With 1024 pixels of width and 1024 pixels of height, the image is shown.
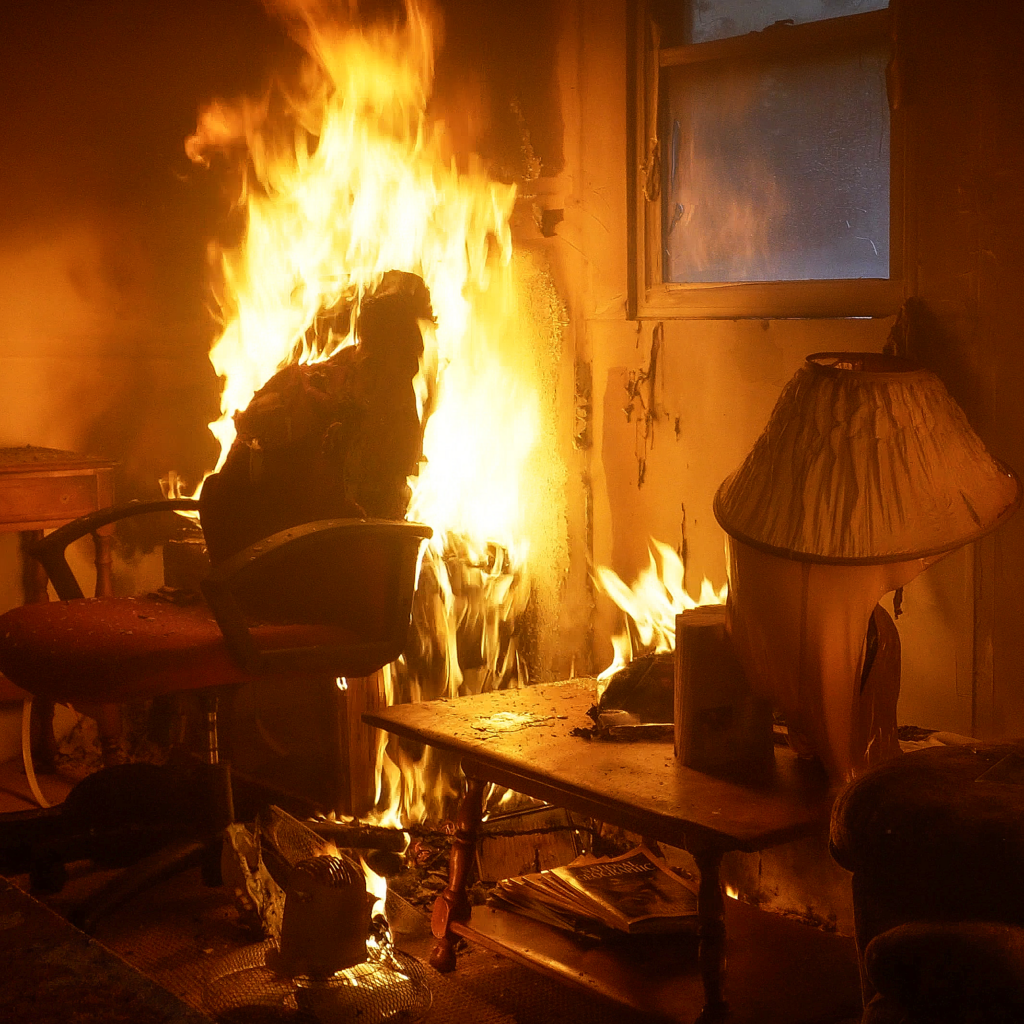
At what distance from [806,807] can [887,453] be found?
0.58 metres

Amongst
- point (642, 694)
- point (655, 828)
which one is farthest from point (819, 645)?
point (642, 694)

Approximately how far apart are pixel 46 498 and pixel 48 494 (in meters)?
0.01

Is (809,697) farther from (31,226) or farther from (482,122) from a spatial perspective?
(31,226)

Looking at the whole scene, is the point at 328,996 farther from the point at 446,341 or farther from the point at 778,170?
the point at 778,170

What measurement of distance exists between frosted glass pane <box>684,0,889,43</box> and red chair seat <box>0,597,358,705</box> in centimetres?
155

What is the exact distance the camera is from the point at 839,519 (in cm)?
191

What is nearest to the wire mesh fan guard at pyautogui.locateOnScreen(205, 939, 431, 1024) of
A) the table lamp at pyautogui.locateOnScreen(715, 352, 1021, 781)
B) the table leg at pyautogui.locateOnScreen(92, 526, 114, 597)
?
the table lamp at pyautogui.locateOnScreen(715, 352, 1021, 781)

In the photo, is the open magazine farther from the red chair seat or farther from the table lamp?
the red chair seat

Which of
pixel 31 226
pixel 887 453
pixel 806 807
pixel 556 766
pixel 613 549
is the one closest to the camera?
pixel 887 453

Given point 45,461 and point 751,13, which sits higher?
point 751,13

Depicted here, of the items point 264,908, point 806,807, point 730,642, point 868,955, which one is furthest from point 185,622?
point 868,955

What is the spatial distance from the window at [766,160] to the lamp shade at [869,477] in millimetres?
574

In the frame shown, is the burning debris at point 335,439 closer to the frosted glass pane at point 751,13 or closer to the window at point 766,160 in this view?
the window at point 766,160

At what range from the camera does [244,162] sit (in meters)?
4.34
